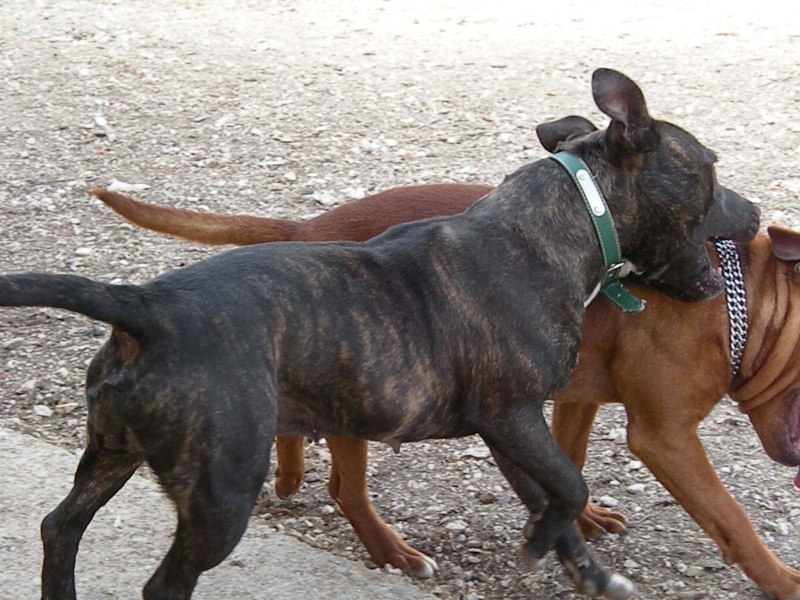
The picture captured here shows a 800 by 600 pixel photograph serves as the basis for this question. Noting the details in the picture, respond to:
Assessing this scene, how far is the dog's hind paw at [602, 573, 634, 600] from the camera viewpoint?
396 cm

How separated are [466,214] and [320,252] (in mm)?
545

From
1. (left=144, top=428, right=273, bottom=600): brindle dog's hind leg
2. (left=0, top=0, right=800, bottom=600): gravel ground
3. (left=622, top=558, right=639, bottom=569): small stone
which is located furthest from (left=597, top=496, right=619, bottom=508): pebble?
(left=144, top=428, right=273, bottom=600): brindle dog's hind leg

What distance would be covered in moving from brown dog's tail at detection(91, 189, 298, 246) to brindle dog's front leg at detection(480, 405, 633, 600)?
4.08 ft

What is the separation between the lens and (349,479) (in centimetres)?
429

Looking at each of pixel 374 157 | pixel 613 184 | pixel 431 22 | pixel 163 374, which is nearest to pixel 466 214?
pixel 613 184

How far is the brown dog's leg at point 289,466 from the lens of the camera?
183 inches

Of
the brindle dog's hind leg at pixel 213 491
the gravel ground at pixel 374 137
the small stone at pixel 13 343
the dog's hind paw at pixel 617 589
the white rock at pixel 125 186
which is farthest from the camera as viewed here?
the white rock at pixel 125 186

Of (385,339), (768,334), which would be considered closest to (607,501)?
(768,334)

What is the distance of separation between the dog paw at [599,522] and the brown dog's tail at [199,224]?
149 centimetres

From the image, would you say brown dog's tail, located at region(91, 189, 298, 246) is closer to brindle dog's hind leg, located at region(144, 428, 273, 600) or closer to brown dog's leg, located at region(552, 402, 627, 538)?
brown dog's leg, located at region(552, 402, 627, 538)

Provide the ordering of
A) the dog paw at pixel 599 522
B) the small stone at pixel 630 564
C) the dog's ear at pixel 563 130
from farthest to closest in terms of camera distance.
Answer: the dog paw at pixel 599 522 < the small stone at pixel 630 564 < the dog's ear at pixel 563 130

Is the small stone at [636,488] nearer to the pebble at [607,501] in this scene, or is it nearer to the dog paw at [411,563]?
the pebble at [607,501]

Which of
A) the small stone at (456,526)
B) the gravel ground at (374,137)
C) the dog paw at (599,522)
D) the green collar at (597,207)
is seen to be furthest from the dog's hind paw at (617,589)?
the green collar at (597,207)

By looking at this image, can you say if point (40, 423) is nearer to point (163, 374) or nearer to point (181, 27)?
point (163, 374)
